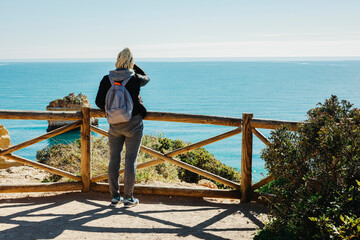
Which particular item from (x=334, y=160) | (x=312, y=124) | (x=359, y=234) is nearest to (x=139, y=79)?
(x=312, y=124)

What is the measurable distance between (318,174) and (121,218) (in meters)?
2.50

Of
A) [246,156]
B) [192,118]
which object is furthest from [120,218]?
[246,156]

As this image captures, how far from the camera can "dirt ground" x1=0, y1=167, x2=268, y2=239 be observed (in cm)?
427

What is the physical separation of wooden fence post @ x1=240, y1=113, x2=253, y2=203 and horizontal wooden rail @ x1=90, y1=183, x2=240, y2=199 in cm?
13

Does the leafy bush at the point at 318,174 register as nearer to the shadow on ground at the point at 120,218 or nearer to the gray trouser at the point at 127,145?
the shadow on ground at the point at 120,218

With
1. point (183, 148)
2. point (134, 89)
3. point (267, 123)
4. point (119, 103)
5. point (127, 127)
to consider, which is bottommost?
point (183, 148)

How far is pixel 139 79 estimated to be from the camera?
477 cm

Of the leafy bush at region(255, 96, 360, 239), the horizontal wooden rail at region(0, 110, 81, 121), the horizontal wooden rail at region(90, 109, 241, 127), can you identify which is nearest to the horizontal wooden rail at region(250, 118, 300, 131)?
the horizontal wooden rail at region(90, 109, 241, 127)

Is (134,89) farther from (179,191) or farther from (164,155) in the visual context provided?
(179,191)

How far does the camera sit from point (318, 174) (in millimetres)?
3225

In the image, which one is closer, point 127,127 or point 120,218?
point 120,218

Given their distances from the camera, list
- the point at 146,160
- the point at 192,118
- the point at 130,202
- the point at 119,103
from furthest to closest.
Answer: the point at 146,160
the point at 192,118
the point at 130,202
the point at 119,103

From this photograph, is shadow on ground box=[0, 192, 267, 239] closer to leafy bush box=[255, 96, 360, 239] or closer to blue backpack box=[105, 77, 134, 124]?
leafy bush box=[255, 96, 360, 239]

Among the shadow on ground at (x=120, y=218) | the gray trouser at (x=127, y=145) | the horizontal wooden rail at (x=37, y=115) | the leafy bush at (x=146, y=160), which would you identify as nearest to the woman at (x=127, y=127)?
the gray trouser at (x=127, y=145)
